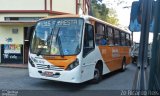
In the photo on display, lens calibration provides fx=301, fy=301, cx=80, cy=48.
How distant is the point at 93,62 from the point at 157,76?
7141 mm

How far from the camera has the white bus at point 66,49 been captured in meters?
10.1

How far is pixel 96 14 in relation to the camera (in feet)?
153

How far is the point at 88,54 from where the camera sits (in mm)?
10867

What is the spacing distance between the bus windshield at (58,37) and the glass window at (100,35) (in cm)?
161

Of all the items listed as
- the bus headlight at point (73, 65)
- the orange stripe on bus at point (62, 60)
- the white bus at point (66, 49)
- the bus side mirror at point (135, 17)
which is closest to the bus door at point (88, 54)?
the white bus at point (66, 49)

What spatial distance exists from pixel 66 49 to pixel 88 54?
0.97 m

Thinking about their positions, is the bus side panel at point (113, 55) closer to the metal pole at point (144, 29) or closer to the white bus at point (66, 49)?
the white bus at point (66, 49)

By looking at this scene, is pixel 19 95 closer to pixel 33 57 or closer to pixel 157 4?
pixel 33 57

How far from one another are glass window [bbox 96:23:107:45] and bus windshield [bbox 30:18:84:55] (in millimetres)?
1613

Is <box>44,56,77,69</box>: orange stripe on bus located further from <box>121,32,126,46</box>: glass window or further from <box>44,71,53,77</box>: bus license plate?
<box>121,32,126,46</box>: glass window

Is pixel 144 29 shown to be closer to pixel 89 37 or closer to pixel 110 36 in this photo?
pixel 89 37

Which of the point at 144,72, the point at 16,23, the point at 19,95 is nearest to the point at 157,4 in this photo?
the point at 144,72

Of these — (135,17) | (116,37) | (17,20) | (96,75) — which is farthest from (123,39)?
(135,17)

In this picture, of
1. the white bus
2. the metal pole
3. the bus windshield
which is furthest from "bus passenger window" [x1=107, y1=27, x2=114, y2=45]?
the metal pole
